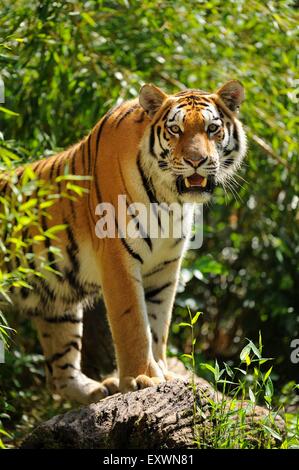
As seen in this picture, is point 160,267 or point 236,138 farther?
point 160,267

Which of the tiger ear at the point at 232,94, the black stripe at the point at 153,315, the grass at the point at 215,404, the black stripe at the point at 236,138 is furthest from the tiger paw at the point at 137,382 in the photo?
the tiger ear at the point at 232,94

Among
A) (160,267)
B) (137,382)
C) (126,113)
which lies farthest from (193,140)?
(137,382)

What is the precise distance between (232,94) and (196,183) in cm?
61

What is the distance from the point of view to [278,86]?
690cm

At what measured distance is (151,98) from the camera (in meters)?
4.95

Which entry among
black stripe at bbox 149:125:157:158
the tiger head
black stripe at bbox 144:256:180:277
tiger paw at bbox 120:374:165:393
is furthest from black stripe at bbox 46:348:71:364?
black stripe at bbox 149:125:157:158

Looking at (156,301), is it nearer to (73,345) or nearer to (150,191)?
(150,191)

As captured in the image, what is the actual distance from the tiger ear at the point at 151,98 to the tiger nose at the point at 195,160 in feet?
1.51

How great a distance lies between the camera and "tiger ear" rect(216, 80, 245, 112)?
5.00 m

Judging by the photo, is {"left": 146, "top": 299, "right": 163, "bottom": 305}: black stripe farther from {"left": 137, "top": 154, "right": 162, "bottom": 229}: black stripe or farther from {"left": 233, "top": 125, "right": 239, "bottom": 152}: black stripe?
{"left": 233, "top": 125, "right": 239, "bottom": 152}: black stripe

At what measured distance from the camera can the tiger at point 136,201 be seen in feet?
15.6

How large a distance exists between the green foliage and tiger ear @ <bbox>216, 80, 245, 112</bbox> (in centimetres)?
A: 110

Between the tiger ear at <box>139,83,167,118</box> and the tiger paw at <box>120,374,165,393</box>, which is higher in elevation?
the tiger ear at <box>139,83,167,118</box>
